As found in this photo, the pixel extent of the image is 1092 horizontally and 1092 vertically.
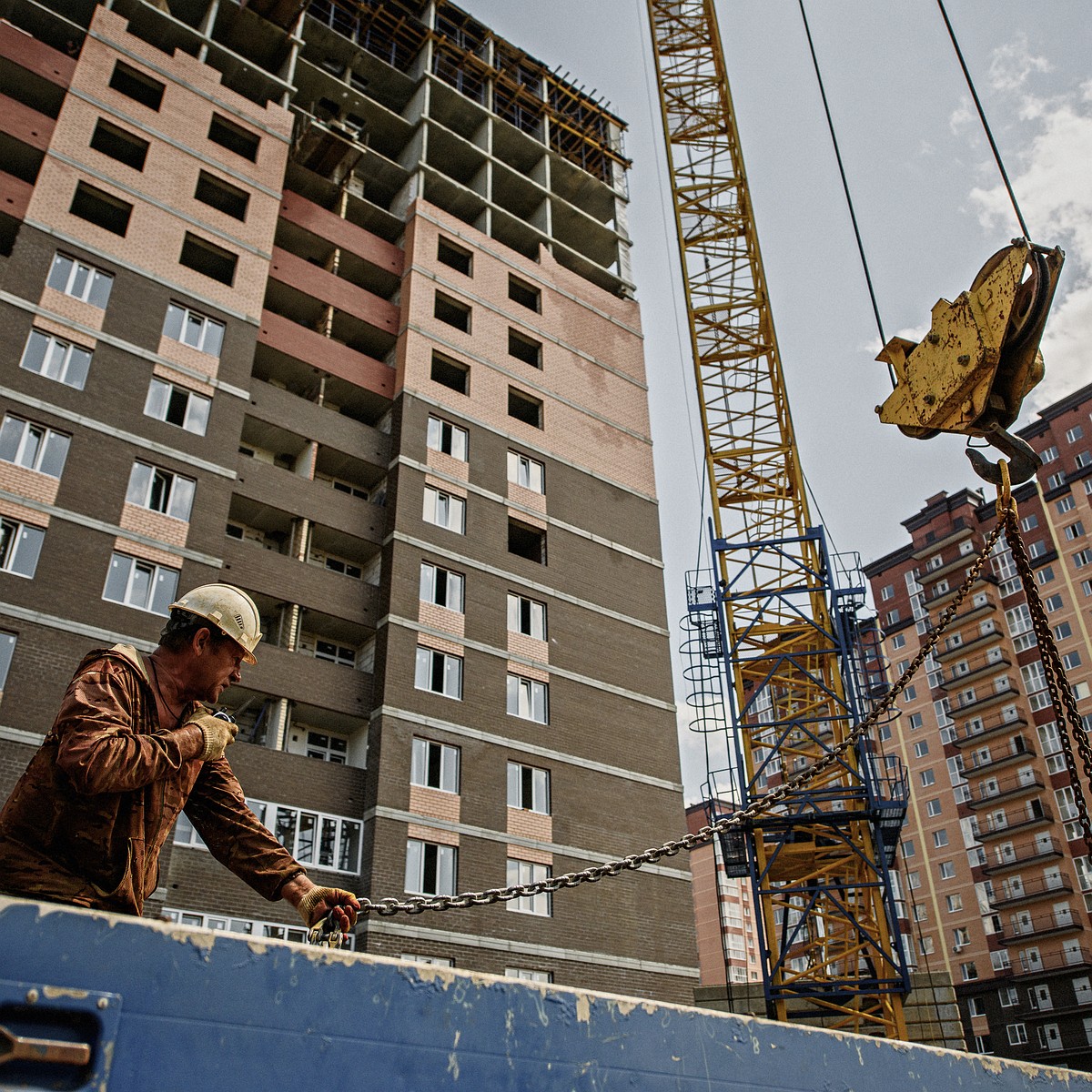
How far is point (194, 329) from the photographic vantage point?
27.8 metres

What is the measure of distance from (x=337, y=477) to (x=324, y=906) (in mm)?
27931

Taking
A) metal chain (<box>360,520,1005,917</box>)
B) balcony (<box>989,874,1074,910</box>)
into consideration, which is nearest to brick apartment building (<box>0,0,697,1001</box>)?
metal chain (<box>360,520,1005,917</box>)

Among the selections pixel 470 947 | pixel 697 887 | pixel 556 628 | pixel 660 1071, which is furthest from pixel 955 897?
pixel 660 1071

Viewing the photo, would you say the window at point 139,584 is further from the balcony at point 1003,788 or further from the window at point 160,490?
the balcony at point 1003,788

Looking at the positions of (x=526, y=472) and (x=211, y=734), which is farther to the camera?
(x=526, y=472)

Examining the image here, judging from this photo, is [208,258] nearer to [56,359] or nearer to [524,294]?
[56,359]

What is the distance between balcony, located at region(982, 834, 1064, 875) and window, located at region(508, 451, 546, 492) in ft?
131

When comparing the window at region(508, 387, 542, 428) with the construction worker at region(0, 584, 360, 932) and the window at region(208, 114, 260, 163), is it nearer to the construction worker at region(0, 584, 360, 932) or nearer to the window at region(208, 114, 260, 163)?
the window at region(208, 114, 260, 163)

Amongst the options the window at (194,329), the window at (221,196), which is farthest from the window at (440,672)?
the window at (221,196)

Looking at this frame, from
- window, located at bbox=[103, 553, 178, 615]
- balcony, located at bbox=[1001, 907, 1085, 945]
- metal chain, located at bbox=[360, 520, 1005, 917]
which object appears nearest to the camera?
metal chain, located at bbox=[360, 520, 1005, 917]

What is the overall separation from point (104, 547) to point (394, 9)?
31.7m

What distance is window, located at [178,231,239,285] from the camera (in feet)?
96.8

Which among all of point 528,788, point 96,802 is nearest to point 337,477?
point 528,788

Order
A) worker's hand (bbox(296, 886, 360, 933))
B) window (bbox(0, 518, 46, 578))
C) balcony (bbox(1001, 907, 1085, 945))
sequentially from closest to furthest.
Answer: worker's hand (bbox(296, 886, 360, 933)), window (bbox(0, 518, 46, 578)), balcony (bbox(1001, 907, 1085, 945))
